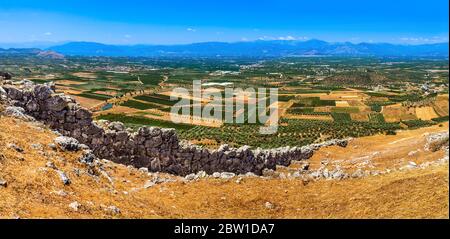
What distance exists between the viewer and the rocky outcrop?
29.6 meters

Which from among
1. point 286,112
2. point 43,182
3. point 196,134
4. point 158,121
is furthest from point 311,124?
point 43,182

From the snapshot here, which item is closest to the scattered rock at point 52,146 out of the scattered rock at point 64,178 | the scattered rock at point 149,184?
the scattered rock at point 64,178

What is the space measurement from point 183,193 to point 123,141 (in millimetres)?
10368

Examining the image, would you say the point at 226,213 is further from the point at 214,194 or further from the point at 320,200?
the point at 320,200

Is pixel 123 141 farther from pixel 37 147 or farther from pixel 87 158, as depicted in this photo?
pixel 37 147

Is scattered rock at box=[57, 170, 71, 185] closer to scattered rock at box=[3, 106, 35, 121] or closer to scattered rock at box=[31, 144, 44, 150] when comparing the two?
scattered rock at box=[31, 144, 44, 150]

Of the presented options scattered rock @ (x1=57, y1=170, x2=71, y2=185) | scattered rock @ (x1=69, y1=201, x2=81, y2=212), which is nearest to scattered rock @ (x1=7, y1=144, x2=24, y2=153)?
scattered rock @ (x1=57, y1=170, x2=71, y2=185)

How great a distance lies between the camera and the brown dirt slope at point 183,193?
1652cm

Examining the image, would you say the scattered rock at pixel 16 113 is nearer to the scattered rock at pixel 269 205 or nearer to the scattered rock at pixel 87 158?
the scattered rock at pixel 87 158

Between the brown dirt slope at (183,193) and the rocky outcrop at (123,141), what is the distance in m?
3.89

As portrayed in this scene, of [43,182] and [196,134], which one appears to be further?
[196,134]

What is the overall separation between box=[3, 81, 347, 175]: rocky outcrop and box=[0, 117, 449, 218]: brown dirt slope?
153 inches
